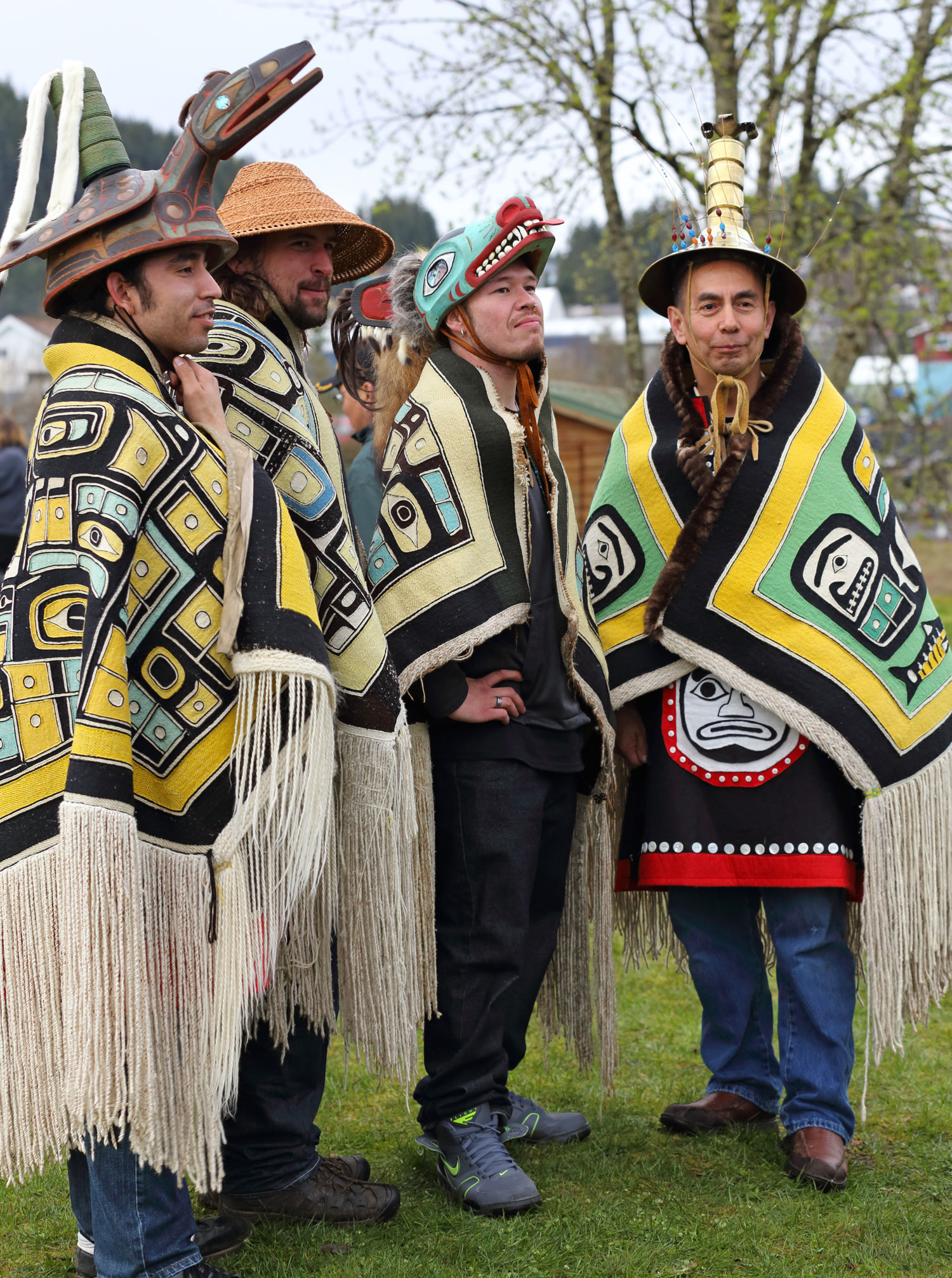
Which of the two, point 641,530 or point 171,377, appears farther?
point 641,530

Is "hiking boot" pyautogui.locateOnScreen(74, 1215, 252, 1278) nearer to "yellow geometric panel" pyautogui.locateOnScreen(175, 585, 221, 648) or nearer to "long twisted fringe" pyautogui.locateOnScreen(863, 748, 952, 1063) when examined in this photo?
"yellow geometric panel" pyautogui.locateOnScreen(175, 585, 221, 648)

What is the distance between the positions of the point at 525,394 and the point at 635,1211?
182cm

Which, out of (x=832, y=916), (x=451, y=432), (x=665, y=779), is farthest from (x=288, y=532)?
(x=832, y=916)

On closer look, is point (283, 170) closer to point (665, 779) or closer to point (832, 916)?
point (665, 779)

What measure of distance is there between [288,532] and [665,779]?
1251 mm

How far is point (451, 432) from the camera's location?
2.86 meters

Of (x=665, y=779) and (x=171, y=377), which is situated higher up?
(x=171, y=377)

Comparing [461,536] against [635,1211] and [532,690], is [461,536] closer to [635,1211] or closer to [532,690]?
[532,690]

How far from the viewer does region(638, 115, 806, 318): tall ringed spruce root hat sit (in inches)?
120

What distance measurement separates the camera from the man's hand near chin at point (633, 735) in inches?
127

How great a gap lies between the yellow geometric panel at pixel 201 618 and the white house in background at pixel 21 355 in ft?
74.0

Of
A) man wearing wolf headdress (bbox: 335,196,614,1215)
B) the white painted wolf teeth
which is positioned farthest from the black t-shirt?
the white painted wolf teeth

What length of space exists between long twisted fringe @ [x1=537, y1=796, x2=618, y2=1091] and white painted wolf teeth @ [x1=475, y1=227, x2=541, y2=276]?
126 centimetres

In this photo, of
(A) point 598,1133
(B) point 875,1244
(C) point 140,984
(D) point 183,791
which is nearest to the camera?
(C) point 140,984
